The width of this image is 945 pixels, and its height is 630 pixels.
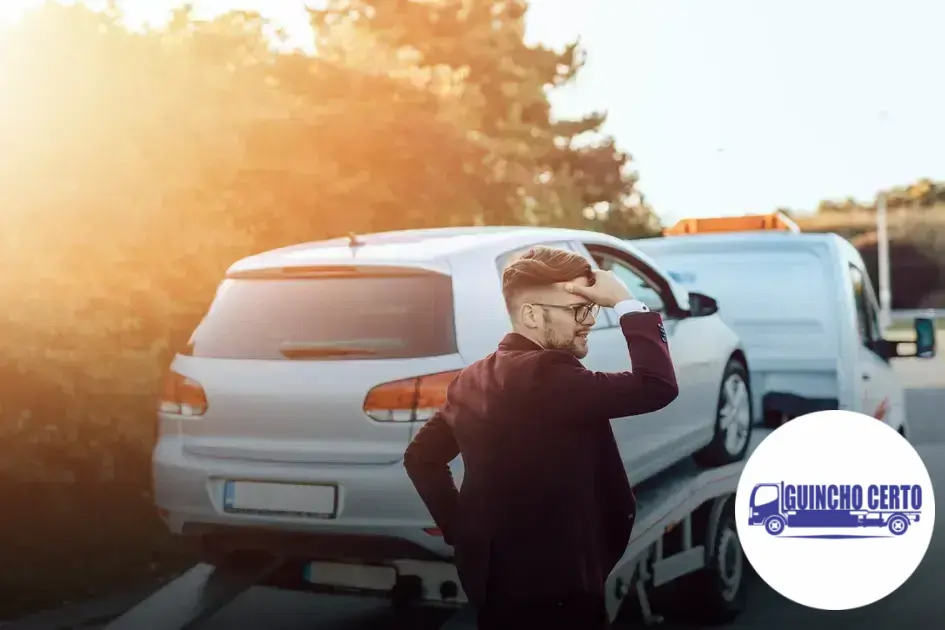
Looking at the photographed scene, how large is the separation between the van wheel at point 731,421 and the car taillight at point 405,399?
5.57 ft

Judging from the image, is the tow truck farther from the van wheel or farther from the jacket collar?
the jacket collar

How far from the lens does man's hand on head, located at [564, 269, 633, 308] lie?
2385 mm

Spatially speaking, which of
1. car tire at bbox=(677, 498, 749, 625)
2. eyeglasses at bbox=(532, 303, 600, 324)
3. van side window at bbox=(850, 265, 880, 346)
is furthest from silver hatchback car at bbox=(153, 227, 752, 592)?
van side window at bbox=(850, 265, 880, 346)

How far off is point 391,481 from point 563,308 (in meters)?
1.39

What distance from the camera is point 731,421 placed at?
5.21 metres

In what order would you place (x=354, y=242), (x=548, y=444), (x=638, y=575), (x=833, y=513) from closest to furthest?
(x=548, y=444) → (x=638, y=575) → (x=354, y=242) → (x=833, y=513)

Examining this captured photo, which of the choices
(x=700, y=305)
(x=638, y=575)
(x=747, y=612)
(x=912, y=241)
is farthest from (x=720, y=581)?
(x=912, y=241)

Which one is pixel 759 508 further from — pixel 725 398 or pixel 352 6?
pixel 352 6

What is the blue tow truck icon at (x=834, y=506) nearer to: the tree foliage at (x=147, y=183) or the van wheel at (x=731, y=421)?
the van wheel at (x=731, y=421)

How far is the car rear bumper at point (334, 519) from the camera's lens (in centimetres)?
362

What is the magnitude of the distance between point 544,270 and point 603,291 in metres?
0.13

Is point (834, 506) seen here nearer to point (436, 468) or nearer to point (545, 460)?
point (436, 468)

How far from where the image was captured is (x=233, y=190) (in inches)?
236

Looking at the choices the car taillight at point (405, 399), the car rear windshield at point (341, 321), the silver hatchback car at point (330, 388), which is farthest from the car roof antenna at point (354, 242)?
the car taillight at point (405, 399)
